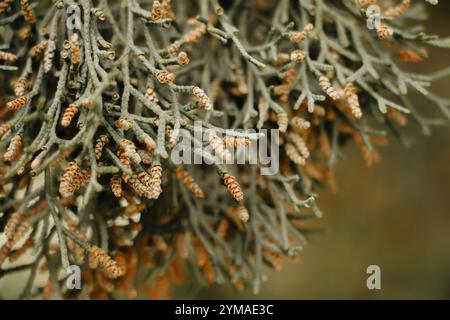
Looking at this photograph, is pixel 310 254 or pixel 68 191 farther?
pixel 310 254

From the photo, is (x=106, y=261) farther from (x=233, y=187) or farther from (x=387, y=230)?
(x=387, y=230)

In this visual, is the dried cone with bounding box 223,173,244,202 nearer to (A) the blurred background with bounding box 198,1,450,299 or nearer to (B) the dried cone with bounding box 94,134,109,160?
(B) the dried cone with bounding box 94,134,109,160

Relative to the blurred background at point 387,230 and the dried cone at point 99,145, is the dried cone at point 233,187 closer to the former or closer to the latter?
the dried cone at point 99,145

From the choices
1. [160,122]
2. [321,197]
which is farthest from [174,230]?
[321,197]

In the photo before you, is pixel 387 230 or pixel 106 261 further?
pixel 387 230

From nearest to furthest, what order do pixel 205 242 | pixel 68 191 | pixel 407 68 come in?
pixel 68 191 → pixel 205 242 → pixel 407 68

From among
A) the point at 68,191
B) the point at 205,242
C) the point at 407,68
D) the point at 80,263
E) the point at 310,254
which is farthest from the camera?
the point at 310,254

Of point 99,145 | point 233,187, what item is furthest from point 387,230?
point 99,145
